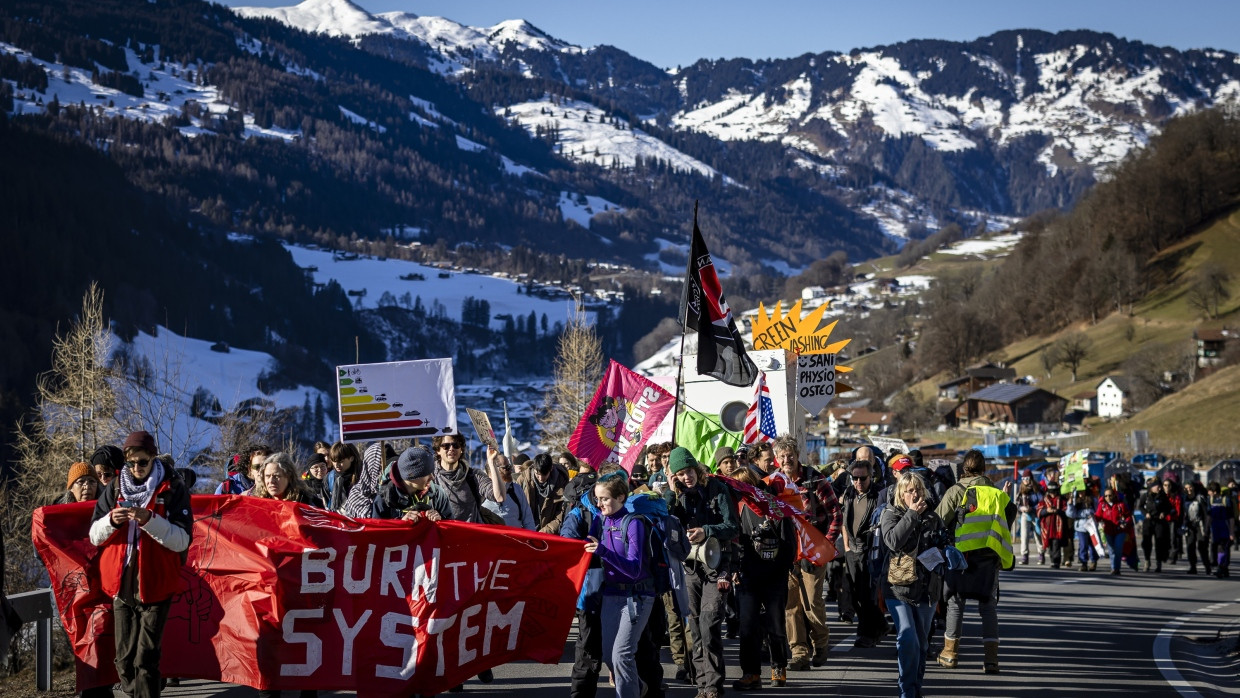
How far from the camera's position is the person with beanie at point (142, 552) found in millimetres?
7727

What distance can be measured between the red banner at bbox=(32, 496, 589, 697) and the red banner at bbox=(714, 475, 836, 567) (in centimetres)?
182

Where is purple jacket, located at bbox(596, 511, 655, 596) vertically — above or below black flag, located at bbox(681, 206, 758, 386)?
below

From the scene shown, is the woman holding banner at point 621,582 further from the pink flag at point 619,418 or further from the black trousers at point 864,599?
the pink flag at point 619,418

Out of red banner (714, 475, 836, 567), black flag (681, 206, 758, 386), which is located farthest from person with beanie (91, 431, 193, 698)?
black flag (681, 206, 758, 386)

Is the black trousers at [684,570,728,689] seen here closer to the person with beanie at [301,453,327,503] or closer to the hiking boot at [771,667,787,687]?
the hiking boot at [771,667,787,687]

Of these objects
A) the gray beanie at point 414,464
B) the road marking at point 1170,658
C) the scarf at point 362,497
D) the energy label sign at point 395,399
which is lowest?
the road marking at point 1170,658

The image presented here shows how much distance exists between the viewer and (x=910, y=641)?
9.13 metres

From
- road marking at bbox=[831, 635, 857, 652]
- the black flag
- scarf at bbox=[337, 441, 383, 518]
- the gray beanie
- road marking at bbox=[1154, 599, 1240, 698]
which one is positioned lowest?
road marking at bbox=[1154, 599, 1240, 698]

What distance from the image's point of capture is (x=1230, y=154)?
13712cm

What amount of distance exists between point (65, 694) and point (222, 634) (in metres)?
1.85

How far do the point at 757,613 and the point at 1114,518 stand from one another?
14.9 metres

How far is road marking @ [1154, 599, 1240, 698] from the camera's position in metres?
10.5

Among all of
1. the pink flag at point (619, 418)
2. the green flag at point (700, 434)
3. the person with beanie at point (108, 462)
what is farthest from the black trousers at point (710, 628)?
the green flag at point (700, 434)

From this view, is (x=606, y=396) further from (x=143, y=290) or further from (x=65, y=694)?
(x=143, y=290)
